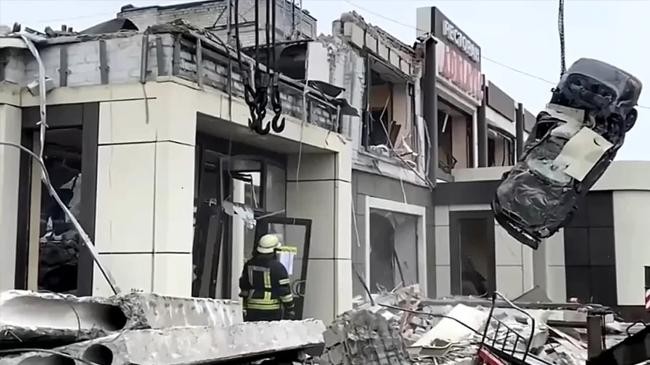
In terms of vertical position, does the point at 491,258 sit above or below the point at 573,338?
above

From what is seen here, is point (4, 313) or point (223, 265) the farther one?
point (223, 265)

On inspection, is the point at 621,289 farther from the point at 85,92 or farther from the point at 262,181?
the point at 85,92

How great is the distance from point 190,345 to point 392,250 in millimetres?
10191

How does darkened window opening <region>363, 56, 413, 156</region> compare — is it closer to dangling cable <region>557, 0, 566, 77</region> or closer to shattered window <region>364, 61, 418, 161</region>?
shattered window <region>364, 61, 418, 161</region>

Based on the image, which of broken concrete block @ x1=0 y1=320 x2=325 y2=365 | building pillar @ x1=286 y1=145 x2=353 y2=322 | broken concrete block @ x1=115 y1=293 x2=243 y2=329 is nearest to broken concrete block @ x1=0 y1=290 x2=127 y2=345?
broken concrete block @ x1=115 y1=293 x2=243 y2=329

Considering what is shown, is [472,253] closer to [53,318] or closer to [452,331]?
[452,331]

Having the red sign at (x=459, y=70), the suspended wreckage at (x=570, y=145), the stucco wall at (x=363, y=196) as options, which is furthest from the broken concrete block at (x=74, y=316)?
the red sign at (x=459, y=70)

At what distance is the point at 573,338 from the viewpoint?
1066 cm

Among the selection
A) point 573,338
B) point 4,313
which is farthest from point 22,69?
point 573,338

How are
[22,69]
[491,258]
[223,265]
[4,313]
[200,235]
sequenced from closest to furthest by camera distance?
[4,313]
[22,69]
[200,235]
[223,265]
[491,258]

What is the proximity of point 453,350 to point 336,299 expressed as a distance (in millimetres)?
2636

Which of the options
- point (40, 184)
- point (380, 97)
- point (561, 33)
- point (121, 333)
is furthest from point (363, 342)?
point (380, 97)

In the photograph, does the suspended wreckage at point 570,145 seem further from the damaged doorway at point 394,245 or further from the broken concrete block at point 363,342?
the damaged doorway at point 394,245

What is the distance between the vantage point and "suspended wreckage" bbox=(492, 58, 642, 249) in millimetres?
5840
